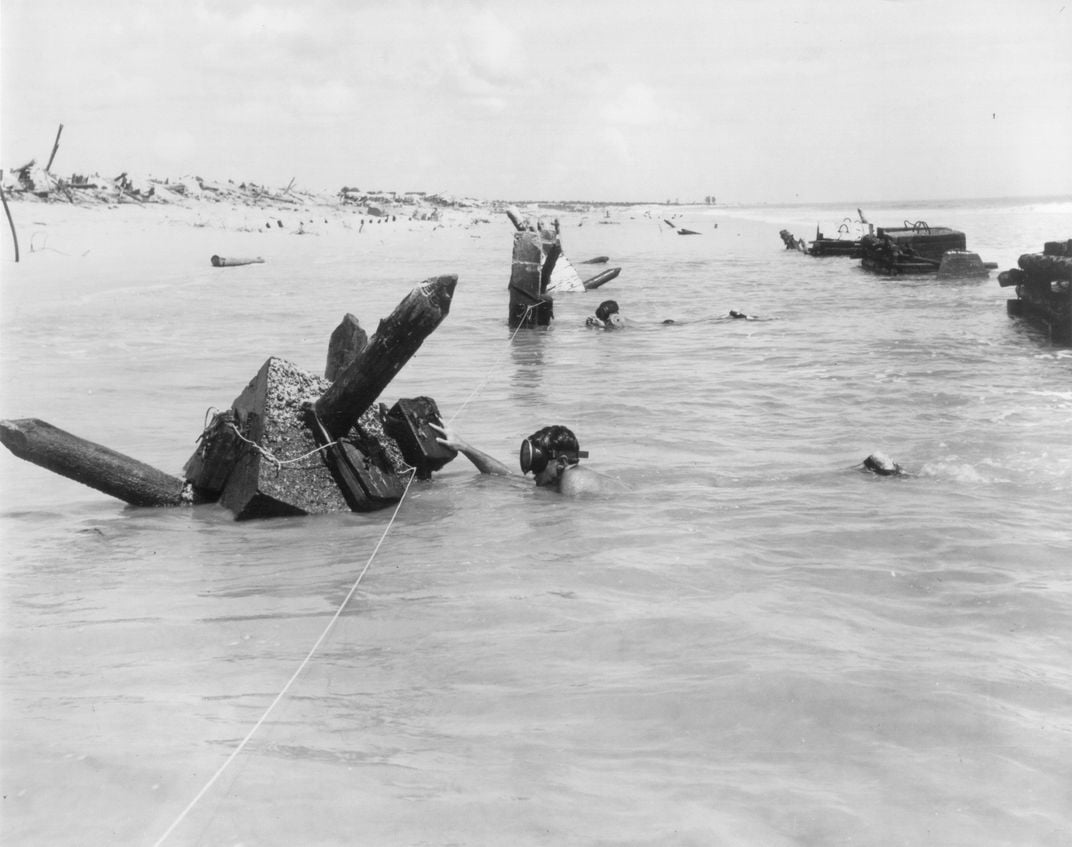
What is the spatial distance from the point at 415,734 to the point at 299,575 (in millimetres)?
2083

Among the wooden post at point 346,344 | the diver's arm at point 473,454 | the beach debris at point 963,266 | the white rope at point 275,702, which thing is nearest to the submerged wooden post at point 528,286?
the wooden post at point 346,344

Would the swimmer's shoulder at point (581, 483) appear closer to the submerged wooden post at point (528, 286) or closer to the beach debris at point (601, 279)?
the submerged wooden post at point (528, 286)

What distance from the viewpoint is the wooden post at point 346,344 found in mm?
7699

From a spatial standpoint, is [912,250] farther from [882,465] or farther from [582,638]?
[582,638]

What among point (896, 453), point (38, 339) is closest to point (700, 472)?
point (896, 453)

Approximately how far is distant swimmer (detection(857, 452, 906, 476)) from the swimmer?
2.02 meters

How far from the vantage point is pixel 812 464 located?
827 cm

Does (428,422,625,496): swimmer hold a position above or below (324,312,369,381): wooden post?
below

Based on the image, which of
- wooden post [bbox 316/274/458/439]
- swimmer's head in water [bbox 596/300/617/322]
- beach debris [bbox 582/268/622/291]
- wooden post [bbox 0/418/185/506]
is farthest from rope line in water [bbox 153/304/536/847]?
beach debris [bbox 582/268/622/291]

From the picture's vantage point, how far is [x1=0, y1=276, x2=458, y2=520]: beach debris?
6.32 metres

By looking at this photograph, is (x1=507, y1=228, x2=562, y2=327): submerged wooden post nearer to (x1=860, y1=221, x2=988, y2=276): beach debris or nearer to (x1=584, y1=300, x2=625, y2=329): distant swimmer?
(x1=584, y1=300, x2=625, y2=329): distant swimmer

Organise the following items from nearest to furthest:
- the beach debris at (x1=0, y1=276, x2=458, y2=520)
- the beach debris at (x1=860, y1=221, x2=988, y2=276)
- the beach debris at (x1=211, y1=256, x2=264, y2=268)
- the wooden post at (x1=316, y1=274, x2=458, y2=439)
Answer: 1. the wooden post at (x1=316, y1=274, x2=458, y2=439)
2. the beach debris at (x1=0, y1=276, x2=458, y2=520)
3. the beach debris at (x1=211, y1=256, x2=264, y2=268)
4. the beach debris at (x1=860, y1=221, x2=988, y2=276)

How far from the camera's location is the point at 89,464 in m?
6.42

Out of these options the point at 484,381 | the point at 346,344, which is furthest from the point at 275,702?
the point at 484,381
